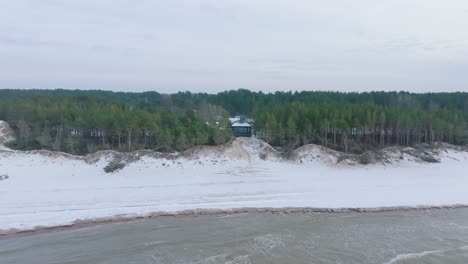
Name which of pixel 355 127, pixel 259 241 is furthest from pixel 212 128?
pixel 259 241

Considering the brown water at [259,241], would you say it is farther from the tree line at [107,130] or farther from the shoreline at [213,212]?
the tree line at [107,130]

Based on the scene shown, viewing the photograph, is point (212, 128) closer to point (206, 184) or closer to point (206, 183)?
point (206, 183)

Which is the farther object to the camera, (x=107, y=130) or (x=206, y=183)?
(x=107, y=130)

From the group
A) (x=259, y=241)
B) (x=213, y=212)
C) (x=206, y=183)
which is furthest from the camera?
(x=206, y=183)

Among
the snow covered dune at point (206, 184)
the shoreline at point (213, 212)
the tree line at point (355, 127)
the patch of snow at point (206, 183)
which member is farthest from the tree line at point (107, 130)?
Answer: the shoreline at point (213, 212)

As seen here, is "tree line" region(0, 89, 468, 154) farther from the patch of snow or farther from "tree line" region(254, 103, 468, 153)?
the patch of snow

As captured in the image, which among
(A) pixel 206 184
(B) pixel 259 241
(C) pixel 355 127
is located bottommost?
(B) pixel 259 241
